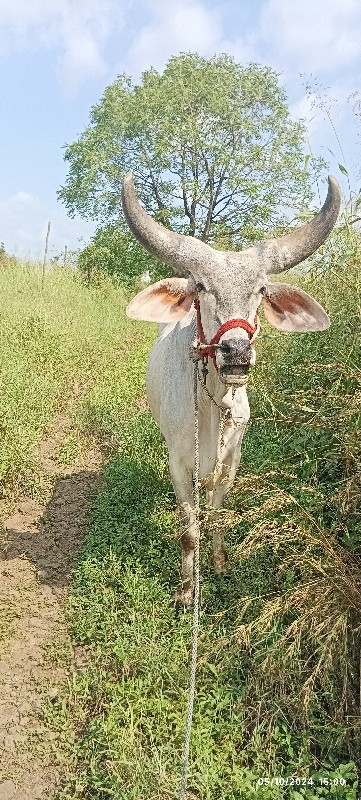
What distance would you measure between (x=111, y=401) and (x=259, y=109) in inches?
738

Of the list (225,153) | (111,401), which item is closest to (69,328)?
(111,401)

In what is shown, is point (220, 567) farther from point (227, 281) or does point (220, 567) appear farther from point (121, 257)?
point (121, 257)

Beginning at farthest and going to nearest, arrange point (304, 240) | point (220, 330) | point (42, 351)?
point (42, 351) < point (304, 240) < point (220, 330)

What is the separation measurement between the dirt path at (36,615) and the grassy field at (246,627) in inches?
4.4

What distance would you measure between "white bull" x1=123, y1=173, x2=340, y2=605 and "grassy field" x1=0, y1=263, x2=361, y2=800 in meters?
0.29

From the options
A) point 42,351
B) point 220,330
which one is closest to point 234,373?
point 220,330

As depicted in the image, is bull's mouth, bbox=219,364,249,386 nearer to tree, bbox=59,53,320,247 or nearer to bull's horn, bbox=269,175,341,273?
bull's horn, bbox=269,175,341,273

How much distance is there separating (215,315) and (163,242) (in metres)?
0.49

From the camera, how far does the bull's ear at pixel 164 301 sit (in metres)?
2.92

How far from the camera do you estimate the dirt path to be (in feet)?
8.58

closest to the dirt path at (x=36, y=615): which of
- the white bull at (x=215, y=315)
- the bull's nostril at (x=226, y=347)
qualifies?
the white bull at (x=215, y=315)

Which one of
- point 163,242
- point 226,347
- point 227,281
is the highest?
point 163,242

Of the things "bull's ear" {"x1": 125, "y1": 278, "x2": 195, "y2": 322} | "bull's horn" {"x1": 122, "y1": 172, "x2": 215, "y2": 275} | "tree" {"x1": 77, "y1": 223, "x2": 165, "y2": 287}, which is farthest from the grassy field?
"tree" {"x1": 77, "y1": 223, "x2": 165, "y2": 287}

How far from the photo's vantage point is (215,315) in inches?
110
